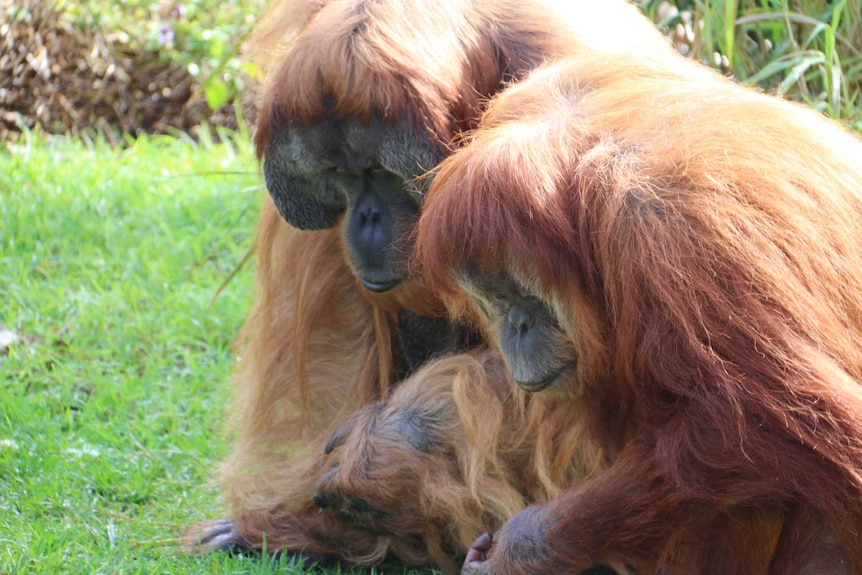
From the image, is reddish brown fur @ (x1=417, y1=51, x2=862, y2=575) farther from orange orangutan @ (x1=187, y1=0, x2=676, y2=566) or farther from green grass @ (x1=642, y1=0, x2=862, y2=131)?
green grass @ (x1=642, y1=0, x2=862, y2=131)

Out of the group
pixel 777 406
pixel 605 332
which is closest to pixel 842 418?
pixel 777 406

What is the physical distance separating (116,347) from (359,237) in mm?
1472

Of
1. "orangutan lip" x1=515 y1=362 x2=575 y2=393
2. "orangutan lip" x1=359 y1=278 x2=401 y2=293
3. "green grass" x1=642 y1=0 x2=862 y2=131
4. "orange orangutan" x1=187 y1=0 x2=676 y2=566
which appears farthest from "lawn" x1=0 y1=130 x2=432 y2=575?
"green grass" x1=642 y1=0 x2=862 y2=131

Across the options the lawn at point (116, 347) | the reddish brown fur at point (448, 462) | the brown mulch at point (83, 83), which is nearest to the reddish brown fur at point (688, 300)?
the reddish brown fur at point (448, 462)

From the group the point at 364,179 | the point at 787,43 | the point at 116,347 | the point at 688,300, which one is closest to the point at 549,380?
the point at 688,300

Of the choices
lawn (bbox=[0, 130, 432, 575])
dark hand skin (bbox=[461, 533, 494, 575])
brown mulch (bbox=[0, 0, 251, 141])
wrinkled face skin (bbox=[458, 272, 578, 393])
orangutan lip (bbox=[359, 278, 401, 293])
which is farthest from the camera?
brown mulch (bbox=[0, 0, 251, 141])

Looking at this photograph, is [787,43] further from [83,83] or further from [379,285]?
[83,83]

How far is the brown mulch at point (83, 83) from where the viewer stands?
6.05 metres

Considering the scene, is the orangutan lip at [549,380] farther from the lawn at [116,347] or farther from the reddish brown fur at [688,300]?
the lawn at [116,347]

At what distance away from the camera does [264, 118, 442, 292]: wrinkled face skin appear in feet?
8.82

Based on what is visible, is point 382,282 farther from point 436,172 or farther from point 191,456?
point 191,456

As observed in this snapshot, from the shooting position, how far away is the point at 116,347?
3.97m

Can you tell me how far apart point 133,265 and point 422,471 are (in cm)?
212

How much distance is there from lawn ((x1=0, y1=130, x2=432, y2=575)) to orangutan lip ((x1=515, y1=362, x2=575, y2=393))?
774mm
